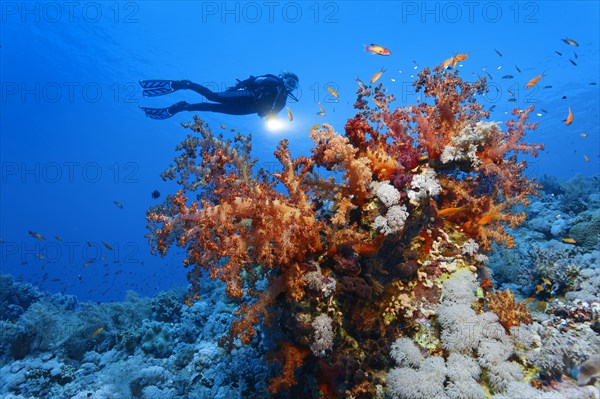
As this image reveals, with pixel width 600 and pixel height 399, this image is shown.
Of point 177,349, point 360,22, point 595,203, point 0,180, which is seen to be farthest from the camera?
point 0,180

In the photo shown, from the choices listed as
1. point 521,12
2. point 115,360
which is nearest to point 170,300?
point 115,360

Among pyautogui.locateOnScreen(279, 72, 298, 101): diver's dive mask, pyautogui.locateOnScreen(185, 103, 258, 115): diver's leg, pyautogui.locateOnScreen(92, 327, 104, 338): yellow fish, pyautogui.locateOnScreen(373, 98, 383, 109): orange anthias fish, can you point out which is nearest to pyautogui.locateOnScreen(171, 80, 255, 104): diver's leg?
pyautogui.locateOnScreen(185, 103, 258, 115): diver's leg

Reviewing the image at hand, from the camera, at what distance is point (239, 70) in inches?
2217

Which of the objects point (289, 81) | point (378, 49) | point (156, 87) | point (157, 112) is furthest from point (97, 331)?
point (378, 49)

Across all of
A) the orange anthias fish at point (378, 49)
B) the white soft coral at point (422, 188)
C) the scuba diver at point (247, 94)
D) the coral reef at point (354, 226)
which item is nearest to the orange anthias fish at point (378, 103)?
the coral reef at point (354, 226)

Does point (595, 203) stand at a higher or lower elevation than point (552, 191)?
lower

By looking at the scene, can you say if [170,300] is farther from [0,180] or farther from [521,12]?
[0,180]

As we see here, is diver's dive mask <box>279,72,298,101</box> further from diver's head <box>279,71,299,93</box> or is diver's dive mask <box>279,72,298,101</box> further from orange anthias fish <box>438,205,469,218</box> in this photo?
orange anthias fish <box>438,205,469,218</box>

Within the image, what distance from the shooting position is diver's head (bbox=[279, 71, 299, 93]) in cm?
896

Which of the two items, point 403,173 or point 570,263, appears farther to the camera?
point 570,263

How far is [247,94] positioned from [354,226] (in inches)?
250

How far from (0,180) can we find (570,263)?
138895 millimetres

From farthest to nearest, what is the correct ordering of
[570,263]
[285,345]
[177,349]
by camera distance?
[177,349] < [570,263] < [285,345]

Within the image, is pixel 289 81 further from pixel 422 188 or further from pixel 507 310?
pixel 507 310
